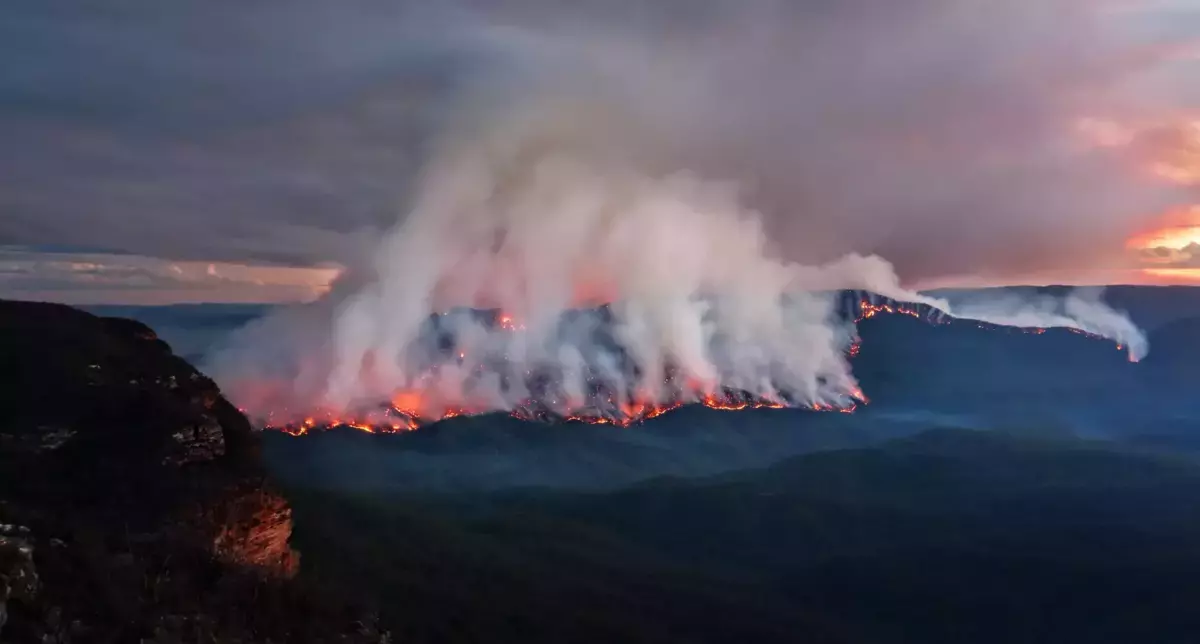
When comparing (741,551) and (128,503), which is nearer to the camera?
(128,503)

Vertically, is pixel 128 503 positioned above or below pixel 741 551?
above

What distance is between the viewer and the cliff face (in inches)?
954

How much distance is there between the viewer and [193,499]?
161ft

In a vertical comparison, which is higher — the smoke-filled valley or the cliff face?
the cliff face

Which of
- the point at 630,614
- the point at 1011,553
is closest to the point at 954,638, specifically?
the point at 1011,553

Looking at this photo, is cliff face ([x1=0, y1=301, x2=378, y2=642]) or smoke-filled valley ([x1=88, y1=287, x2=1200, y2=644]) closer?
cliff face ([x1=0, y1=301, x2=378, y2=642])

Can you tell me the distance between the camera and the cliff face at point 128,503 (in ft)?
79.5

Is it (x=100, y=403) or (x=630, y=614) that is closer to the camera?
(x=100, y=403)

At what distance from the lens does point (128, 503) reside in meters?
46.4

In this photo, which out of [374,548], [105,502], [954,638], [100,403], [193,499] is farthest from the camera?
[954,638]

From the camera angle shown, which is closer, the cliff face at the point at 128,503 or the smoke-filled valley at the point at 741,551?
the cliff face at the point at 128,503

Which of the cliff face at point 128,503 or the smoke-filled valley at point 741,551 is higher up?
the cliff face at point 128,503

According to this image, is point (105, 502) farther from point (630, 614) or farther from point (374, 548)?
point (630, 614)

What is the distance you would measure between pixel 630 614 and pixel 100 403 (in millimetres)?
56855
